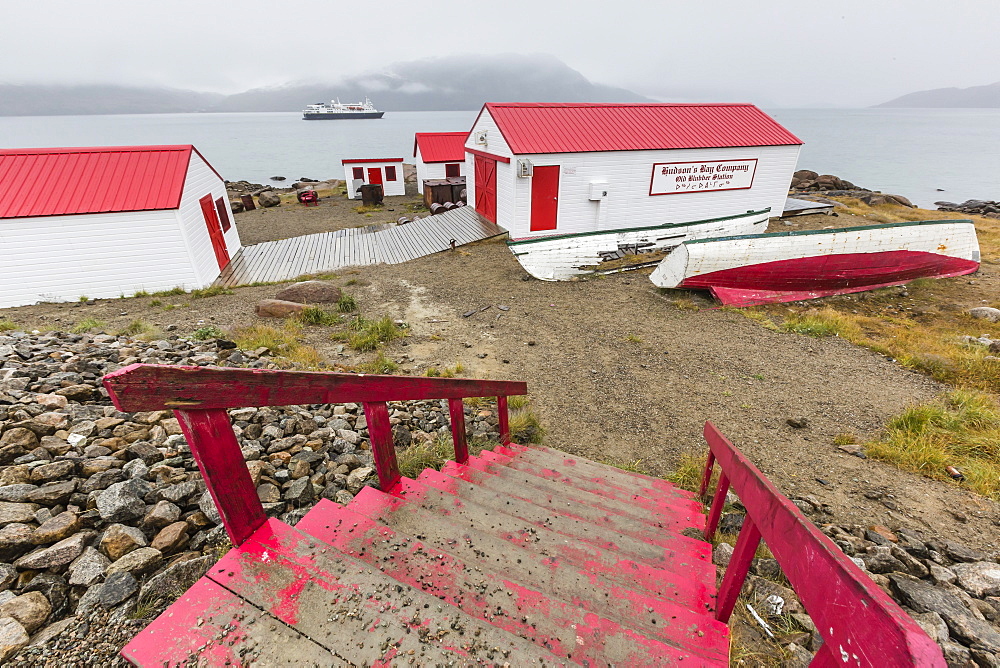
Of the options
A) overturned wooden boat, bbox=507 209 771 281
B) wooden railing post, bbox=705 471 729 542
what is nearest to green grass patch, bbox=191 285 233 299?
overturned wooden boat, bbox=507 209 771 281

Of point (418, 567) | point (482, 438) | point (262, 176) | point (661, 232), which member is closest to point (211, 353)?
point (482, 438)

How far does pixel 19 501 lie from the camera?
8.11 feet

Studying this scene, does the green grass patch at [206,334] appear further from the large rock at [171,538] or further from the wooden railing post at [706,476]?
the wooden railing post at [706,476]

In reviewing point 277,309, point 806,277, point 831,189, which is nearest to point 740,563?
point 277,309

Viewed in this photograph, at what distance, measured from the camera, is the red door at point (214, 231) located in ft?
42.1

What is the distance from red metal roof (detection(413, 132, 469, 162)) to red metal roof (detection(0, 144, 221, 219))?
14953mm

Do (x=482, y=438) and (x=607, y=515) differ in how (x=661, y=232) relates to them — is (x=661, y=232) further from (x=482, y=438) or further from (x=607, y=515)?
(x=607, y=515)

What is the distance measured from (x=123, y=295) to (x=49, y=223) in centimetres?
208

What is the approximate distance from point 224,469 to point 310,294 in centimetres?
948

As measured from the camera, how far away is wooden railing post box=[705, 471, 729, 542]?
267 centimetres

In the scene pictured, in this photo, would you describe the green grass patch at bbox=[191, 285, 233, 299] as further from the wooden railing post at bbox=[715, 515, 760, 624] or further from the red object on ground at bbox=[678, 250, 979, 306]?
the wooden railing post at bbox=[715, 515, 760, 624]

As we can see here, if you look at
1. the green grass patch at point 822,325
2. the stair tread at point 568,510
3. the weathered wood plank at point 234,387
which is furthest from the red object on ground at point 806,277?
the weathered wood plank at point 234,387

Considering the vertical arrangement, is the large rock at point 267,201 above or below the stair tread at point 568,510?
below

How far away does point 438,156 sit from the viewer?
25.1 meters
